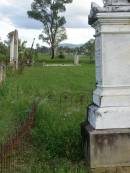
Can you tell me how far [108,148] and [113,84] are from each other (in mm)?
877

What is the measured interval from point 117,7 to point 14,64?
20.6m

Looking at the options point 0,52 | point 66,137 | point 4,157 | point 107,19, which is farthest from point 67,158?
point 0,52

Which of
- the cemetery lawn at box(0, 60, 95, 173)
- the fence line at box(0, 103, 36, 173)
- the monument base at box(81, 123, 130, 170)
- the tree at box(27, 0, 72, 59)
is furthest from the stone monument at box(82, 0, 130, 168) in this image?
the tree at box(27, 0, 72, 59)

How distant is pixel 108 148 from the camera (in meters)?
6.61

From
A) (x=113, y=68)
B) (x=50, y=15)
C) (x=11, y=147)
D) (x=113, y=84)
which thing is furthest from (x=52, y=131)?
(x=50, y=15)

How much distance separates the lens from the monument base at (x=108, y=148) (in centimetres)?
658

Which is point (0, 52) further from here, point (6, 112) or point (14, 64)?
point (6, 112)

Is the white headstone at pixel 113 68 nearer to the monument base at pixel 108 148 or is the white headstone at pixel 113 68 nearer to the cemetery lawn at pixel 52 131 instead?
the monument base at pixel 108 148

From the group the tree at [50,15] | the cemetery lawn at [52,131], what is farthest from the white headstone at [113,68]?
the tree at [50,15]

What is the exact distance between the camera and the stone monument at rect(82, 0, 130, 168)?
6.65 meters

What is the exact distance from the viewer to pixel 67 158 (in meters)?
7.24

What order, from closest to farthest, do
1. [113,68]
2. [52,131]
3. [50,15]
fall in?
[113,68]
[52,131]
[50,15]

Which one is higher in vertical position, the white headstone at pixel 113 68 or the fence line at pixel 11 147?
the white headstone at pixel 113 68

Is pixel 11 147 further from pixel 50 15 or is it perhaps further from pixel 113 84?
pixel 50 15
